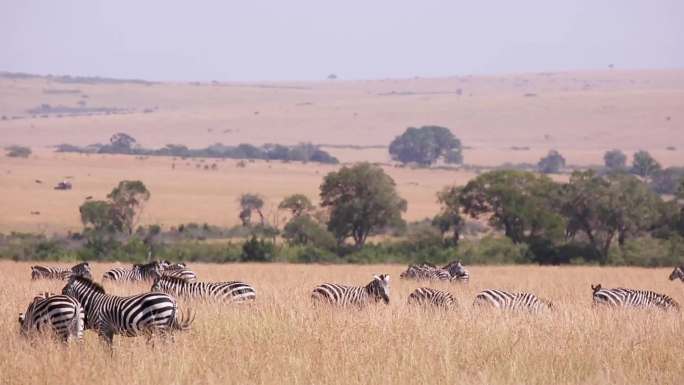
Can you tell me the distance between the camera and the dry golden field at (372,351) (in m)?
9.96

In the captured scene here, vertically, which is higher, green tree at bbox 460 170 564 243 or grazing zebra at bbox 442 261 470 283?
green tree at bbox 460 170 564 243

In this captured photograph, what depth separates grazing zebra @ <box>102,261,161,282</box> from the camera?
74.6ft

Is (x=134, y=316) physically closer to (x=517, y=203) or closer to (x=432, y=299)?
(x=432, y=299)

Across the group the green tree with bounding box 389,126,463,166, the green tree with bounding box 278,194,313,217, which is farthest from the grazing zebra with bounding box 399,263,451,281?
the green tree with bounding box 389,126,463,166

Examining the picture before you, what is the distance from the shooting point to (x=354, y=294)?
1661 cm

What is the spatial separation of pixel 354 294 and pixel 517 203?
28975mm

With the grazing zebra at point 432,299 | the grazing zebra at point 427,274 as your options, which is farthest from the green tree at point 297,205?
the grazing zebra at point 432,299

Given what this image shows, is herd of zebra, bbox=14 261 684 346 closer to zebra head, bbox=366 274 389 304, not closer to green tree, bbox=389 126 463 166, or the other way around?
zebra head, bbox=366 274 389 304

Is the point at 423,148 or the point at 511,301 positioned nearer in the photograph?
the point at 511,301

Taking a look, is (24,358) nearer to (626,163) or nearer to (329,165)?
(329,165)

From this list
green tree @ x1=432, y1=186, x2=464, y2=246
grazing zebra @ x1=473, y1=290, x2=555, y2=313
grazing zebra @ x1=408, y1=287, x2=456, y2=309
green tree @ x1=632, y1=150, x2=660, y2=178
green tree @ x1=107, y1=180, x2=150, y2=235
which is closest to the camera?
grazing zebra @ x1=408, y1=287, x2=456, y2=309

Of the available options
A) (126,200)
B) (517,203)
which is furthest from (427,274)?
(126,200)

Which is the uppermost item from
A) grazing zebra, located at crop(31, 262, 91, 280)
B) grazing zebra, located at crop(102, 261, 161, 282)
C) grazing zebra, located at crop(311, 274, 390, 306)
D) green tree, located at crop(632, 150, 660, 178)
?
green tree, located at crop(632, 150, 660, 178)

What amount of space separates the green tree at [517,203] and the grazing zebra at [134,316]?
3221 centimetres
